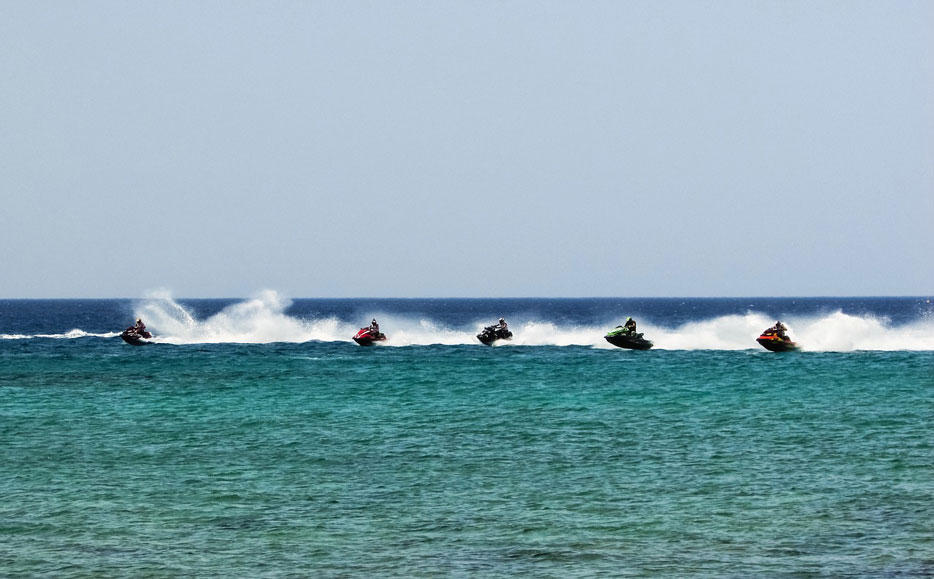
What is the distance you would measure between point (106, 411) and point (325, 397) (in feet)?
27.9

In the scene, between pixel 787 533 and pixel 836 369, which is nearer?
pixel 787 533

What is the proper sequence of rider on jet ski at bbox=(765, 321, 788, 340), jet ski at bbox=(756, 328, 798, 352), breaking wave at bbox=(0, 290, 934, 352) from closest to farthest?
jet ski at bbox=(756, 328, 798, 352), rider on jet ski at bbox=(765, 321, 788, 340), breaking wave at bbox=(0, 290, 934, 352)

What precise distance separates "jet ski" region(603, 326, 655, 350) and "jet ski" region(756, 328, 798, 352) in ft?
23.7

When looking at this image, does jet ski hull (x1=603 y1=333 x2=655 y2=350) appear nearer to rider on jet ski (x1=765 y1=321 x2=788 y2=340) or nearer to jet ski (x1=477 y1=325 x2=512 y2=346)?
rider on jet ski (x1=765 y1=321 x2=788 y2=340)

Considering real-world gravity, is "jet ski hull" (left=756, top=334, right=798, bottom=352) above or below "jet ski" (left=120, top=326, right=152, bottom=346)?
above

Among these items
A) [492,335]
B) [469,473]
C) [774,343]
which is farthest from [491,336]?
[469,473]

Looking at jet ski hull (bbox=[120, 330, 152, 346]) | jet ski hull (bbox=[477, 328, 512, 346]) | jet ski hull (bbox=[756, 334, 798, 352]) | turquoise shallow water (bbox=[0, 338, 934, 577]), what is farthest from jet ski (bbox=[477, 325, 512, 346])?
turquoise shallow water (bbox=[0, 338, 934, 577])

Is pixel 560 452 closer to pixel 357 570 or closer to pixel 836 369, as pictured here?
pixel 357 570

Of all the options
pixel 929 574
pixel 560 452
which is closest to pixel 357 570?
pixel 929 574

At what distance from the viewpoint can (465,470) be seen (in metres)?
26.7

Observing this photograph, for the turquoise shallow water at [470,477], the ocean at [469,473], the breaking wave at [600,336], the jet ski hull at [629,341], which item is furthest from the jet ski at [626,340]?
the turquoise shallow water at [470,477]

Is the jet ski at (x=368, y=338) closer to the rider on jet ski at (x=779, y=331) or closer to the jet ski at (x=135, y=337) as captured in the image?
the jet ski at (x=135, y=337)

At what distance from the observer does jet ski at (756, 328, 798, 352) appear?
6806 centimetres

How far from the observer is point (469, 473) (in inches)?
1037
